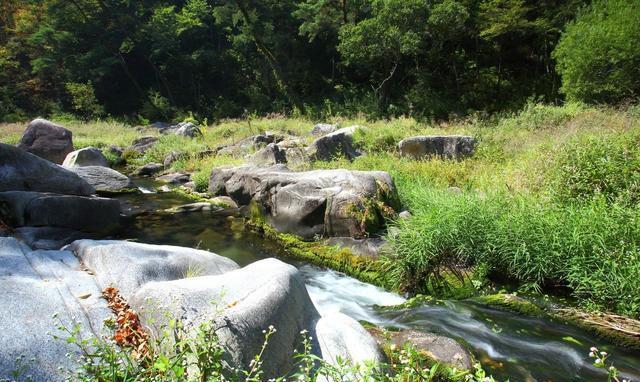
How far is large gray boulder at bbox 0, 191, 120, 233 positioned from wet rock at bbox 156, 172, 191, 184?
16.3ft

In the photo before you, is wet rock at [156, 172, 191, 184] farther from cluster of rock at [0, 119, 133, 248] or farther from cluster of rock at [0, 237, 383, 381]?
cluster of rock at [0, 237, 383, 381]

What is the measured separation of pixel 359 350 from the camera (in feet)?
10.5

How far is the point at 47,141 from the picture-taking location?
553 inches

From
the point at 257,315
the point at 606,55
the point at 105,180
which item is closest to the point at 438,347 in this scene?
the point at 257,315

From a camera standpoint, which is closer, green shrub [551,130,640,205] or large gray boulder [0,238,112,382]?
large gray boulder [0,238,112,382]

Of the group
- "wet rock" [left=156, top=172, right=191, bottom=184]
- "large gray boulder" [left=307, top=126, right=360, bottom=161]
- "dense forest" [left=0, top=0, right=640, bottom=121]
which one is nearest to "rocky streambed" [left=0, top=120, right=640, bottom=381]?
"large gray boulder" [left=307, top=126, right=360, bottom=161]

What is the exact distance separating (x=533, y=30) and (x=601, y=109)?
33.2ft

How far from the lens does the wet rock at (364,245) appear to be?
6.25m

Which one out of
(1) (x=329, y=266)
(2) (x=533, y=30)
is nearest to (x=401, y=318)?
(1) (x=329, y=266)

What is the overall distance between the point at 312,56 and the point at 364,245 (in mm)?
27558

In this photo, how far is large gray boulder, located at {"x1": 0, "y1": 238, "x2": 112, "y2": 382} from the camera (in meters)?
2.32

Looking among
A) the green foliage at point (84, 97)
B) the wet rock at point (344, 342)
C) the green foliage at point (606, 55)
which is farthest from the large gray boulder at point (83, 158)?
the green foliage at point (84, 97)

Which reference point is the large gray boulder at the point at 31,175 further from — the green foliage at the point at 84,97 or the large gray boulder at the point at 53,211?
the green foliage at the point at 84,97

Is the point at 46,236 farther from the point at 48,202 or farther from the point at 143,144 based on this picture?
the point at 143,144
